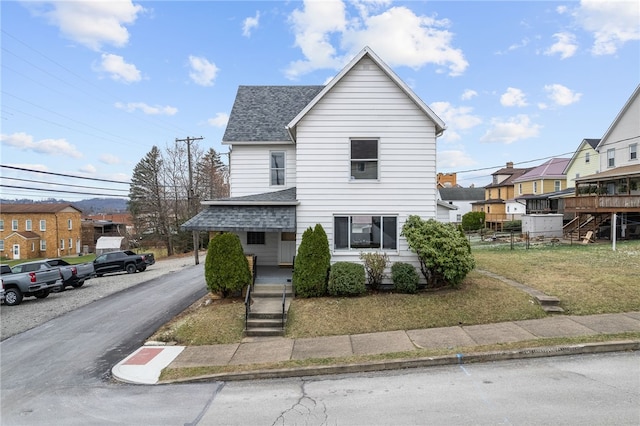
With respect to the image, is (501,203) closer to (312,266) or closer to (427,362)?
(312,266)

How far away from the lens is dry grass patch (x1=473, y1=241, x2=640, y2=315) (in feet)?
34.0

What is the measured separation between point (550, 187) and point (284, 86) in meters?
36.9

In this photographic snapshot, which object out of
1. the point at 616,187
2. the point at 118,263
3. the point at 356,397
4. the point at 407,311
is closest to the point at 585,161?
the point at 616,187

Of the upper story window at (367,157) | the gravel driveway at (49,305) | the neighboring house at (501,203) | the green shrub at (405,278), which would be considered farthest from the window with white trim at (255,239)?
the neighboring house at (501,203)

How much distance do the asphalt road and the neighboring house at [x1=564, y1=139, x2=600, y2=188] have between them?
1368 inches

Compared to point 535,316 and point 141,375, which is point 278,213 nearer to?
point 141,375

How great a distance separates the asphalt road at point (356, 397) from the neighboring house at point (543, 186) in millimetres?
34782

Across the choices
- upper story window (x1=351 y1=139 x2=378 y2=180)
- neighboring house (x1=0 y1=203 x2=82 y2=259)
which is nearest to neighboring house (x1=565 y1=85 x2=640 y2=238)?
upper story window (x1=351 y1=139 x2=378 y2=180)

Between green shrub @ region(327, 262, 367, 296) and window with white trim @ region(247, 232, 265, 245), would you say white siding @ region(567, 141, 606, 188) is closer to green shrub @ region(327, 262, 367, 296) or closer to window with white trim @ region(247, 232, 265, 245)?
green shrub @ region(327, 262, 367, 296)

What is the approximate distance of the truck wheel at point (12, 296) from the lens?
16453 millimetres

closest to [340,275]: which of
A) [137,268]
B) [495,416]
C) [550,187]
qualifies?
[495,416]

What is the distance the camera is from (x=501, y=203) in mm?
50250

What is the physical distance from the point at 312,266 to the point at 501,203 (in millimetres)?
46176

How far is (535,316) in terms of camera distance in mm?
9781
